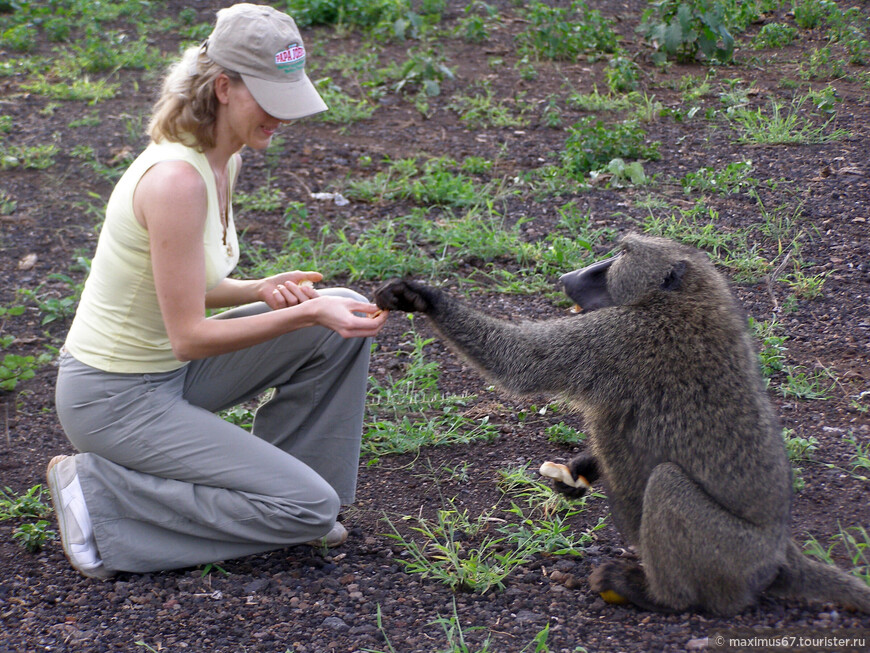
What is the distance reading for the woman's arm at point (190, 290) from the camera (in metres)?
2.69

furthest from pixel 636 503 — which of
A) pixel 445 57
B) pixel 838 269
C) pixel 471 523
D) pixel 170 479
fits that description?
pixel 445 57

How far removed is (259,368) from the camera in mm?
3219

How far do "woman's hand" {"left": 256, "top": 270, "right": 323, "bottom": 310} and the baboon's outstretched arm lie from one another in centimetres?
31

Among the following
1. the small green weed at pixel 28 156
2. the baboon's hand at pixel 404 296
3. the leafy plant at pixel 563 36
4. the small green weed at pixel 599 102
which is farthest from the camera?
the leafy plant at pixel 563 36

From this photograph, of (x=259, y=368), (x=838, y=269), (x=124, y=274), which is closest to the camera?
(x=124, y=274)

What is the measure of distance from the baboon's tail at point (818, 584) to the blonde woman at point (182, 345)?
140cm

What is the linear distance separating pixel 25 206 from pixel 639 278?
4332mm

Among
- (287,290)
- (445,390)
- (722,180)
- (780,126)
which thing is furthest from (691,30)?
(287,290)

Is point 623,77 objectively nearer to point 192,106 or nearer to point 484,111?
point 484,111

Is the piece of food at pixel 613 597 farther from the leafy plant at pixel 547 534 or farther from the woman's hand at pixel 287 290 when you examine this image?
the woman's hand at pixel 287 290

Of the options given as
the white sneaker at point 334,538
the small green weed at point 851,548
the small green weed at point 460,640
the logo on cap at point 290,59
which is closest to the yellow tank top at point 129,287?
the logo on cap at point 290,59

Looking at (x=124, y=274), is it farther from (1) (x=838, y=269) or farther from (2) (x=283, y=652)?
(1) (x=838, y=269)

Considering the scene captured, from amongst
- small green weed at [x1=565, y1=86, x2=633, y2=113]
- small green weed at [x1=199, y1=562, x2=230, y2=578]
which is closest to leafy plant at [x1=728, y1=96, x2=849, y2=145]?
small green weed at [x1=565, y1=86, x2=633, y2=113]

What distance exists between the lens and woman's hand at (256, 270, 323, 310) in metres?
3.18
